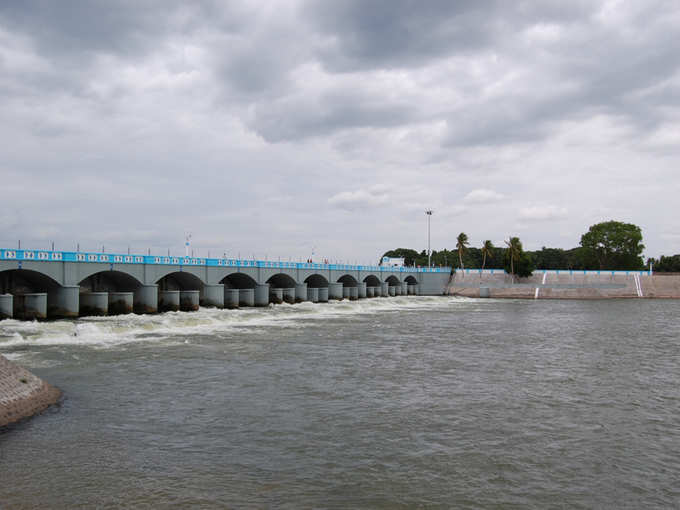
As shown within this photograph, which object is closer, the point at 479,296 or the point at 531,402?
the point at 531,402

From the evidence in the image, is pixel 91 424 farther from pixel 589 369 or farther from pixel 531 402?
pixel 589 369

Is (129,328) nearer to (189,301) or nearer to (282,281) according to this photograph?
(189,301)

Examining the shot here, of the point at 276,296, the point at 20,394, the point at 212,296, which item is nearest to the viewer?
the point at 20,394

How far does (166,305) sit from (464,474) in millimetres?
42840

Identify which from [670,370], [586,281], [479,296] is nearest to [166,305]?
[670,370]

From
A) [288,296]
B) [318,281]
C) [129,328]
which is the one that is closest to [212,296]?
[288,296]

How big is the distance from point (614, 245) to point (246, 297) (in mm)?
107062

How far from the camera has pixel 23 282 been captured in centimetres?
4203

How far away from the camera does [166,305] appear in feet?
161

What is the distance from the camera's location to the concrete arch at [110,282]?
46.8 meters

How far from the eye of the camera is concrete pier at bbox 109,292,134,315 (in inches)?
1714

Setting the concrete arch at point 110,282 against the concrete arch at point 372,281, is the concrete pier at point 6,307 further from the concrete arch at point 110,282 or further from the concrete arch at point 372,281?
the concrete arch at point 372,281

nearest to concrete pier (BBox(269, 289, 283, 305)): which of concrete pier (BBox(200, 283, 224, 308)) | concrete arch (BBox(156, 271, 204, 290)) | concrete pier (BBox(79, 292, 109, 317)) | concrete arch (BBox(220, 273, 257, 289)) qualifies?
concrete arch (BBox(220, 273, 257, 289))

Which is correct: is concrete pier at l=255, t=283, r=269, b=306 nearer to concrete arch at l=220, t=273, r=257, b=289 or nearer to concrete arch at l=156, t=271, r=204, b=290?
concrete arch at l=220, t=273, r=257, b=289
